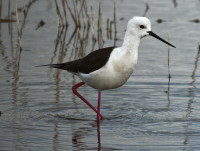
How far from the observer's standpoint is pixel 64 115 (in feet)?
25.2

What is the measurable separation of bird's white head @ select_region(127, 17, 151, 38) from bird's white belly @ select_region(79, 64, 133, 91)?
1.60 ft

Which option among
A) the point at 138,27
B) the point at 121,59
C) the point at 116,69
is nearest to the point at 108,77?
the point at 116,69

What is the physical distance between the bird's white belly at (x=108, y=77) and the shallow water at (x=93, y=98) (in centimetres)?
50

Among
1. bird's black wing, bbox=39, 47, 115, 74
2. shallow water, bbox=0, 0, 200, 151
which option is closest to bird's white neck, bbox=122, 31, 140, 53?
bird's black wing, bbox=39, 47, 115, 74

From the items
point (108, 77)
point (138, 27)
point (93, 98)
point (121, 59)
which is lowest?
point (93, 98)

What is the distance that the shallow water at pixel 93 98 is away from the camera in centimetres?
652

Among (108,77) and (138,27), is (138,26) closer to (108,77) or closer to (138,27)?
(138,27)

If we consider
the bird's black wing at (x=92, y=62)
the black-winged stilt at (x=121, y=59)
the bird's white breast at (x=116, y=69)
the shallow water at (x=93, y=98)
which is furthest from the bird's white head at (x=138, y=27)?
the shallow water at (x=93, y=98)

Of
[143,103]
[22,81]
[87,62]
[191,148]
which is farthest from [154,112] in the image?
[22,81]

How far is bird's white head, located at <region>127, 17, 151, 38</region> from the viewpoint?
7.24 m

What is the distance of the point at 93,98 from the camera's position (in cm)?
859

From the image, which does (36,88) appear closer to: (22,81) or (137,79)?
(22,81)

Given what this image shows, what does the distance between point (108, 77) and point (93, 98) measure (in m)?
1.35

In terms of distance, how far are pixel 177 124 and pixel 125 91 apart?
184 centimetres
